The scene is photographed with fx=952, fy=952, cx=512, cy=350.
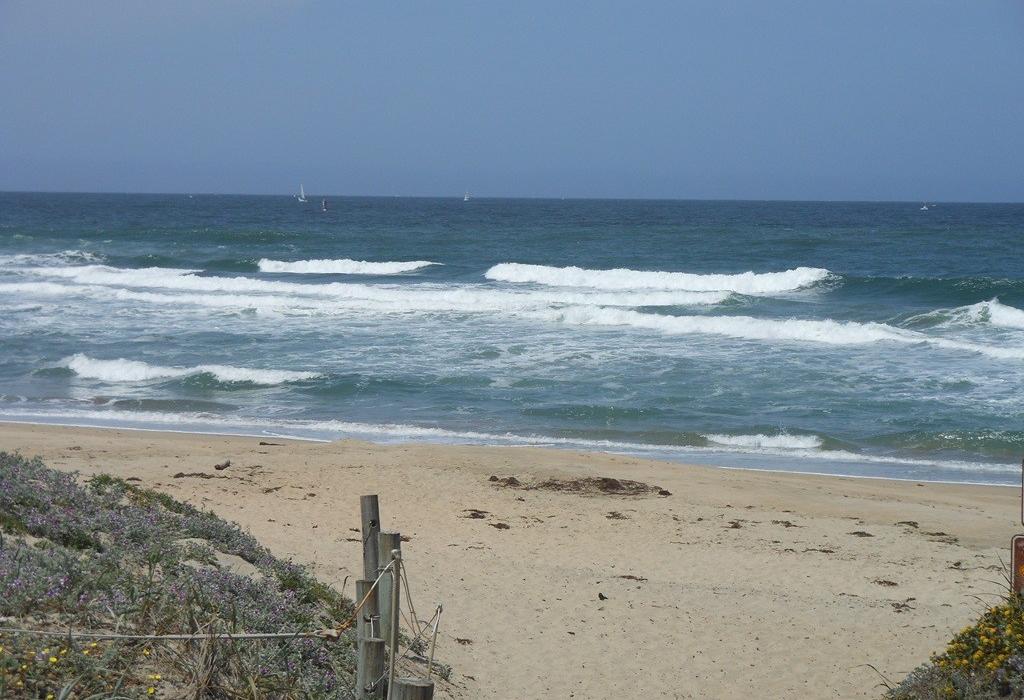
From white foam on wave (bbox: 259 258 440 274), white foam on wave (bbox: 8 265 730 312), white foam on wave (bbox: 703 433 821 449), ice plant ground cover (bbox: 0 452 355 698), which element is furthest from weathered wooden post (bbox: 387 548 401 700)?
white foam on wave (bbox: 259 258 440 274)

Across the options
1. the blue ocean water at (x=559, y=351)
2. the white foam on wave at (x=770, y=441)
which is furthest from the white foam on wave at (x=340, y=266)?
the white foam on wave at (x=770, y=441)

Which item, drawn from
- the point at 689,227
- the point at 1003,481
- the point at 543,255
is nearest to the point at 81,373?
the point at 1003,481

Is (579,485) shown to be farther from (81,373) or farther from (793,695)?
(81,373)

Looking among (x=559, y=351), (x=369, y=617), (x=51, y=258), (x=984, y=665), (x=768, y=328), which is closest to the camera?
(x=369, y=617)

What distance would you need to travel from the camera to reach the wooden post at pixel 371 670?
436 centimetres

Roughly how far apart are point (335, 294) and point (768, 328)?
14.5 meters

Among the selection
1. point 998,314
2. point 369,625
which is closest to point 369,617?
point 369,625

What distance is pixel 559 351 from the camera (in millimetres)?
20516

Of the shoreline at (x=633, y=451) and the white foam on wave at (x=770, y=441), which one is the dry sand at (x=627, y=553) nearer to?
the shoreline at (x=633, y=451)

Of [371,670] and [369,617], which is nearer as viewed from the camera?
[371,670]

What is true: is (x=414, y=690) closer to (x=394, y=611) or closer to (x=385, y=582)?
(x=394, y=611)

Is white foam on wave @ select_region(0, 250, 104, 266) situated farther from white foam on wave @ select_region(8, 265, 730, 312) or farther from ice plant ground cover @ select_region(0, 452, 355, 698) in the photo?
ice plant ground cover @ select_region(0, 452, 355, 698)

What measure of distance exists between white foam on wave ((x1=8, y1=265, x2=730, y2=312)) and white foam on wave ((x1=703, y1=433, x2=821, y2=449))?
1334cm

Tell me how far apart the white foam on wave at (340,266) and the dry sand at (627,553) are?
85.5ft
